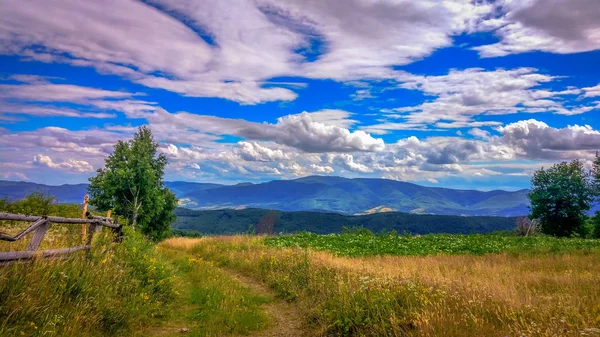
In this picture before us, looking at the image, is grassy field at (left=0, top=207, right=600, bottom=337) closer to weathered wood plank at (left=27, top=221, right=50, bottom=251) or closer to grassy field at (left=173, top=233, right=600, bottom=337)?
grassy field at (left=173, top=233, right=600, bottom=337)

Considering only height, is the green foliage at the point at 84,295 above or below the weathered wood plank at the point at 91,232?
below


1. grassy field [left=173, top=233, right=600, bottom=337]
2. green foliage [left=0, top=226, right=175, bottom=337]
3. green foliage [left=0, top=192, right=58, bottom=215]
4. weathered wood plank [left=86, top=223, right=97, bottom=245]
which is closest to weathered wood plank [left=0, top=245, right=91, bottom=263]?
green foliage [left=0, top=226, right=175, bottom=337]

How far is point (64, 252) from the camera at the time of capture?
8.37m

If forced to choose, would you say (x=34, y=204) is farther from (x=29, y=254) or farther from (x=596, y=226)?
(x=596, y=226)

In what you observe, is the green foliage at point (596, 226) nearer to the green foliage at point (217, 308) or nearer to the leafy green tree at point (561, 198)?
the leafy green tree at point (561, 198)

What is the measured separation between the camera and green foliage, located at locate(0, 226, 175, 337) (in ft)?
19.6

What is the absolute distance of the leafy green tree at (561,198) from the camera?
5356 centimetres

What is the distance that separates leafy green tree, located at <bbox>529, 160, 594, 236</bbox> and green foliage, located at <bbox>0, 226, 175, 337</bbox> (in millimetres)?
62349

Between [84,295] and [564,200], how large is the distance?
66116 millimetres

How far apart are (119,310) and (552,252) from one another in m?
25.4

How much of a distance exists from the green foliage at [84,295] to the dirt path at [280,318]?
3125mm

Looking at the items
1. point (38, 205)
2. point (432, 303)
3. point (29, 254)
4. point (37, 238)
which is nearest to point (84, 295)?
point (29, 254)

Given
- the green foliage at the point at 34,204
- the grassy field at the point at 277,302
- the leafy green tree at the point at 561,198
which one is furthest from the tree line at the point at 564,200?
the green foliage at the point at 34,204

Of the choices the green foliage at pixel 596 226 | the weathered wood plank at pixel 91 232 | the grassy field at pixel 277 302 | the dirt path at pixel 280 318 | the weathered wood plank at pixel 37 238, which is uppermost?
the weathered wood plank at pixel 37 238
